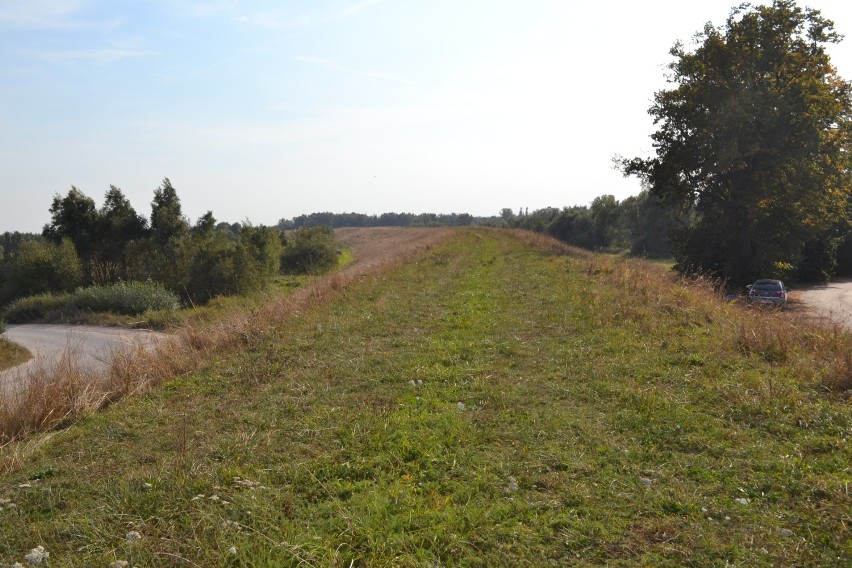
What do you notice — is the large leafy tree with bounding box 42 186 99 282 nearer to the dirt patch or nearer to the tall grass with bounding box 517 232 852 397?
the tall grass with bounding box 517 232 852 397

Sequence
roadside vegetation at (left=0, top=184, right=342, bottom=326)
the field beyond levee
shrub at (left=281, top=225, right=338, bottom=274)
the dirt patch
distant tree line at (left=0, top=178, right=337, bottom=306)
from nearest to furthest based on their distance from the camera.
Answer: the field beyond levee → the dirt patch → roadside vegetation at (left=0, top=184, right=342, bottom=326) → distant tree line at (left=0, top=178, right=337, bottom=306) → shrub at (left=281, top=225, right=338, bottom=274)

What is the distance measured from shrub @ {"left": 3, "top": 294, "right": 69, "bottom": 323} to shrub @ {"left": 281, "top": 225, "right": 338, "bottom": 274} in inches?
730

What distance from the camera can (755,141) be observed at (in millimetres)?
26438

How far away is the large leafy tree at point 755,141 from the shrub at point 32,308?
123ft

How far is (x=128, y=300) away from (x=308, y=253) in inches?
784

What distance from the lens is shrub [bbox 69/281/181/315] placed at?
34.4m

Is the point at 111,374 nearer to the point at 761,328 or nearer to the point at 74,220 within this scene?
the point at 761,328

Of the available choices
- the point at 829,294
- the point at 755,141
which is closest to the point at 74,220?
the point at 755,141

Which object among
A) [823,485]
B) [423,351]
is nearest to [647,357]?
[423,351]

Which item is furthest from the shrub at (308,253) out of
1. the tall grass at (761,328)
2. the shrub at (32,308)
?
the tall grass at (761,328)

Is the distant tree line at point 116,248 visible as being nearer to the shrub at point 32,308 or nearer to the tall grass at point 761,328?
the shrub at point 32,308

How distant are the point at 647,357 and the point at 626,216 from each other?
264 feet

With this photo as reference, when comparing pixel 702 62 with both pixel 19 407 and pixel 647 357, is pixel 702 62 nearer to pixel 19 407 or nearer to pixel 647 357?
pixel 647 357

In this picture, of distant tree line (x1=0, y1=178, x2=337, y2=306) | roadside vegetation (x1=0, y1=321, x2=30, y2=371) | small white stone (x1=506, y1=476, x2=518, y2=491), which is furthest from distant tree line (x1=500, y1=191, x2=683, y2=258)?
small white stone (x1=506, y1=476, x2=518, y2=491)
